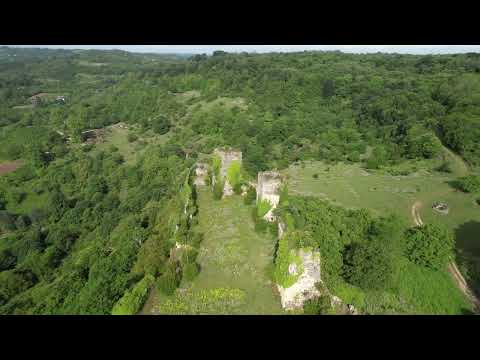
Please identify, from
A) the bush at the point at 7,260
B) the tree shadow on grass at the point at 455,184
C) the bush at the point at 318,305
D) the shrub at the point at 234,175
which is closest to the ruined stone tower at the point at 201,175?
the shrub at the point at 234,175

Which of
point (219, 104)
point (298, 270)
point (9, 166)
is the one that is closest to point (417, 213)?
point (298, 270)

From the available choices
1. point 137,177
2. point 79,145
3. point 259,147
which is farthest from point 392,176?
point 79,145

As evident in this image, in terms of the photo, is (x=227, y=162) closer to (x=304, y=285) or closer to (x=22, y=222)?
(x=304, y=285)

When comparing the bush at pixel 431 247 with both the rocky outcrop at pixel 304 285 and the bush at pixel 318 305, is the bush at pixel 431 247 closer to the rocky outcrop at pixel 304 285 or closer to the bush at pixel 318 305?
the bush at pixel 318 305

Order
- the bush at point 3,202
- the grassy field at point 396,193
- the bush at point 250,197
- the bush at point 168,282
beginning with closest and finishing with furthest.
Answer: the bush at point 168,282
the bush at point 250,197
the grassy field at point 396,193
the bush at point 3,202

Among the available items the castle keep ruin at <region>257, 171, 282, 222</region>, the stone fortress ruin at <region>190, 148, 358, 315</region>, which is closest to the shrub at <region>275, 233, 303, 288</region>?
the stone fortress ruin at <region>190, 148, 358, 315</region>

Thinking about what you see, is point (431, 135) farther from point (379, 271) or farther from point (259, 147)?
point (379, 271)
